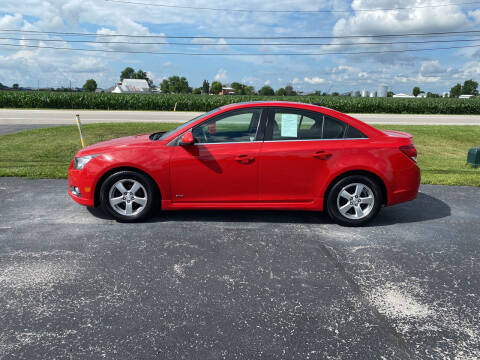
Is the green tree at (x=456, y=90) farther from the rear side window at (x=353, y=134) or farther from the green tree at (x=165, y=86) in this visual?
the rear side window at (x=353, y=134)

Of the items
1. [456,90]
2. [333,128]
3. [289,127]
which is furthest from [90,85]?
[333,128]

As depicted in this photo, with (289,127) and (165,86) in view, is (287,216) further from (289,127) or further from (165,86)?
(165,86)

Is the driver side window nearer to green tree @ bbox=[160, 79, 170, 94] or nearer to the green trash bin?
the green trash bin

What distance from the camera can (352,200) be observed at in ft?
16.1

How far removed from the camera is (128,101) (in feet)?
132

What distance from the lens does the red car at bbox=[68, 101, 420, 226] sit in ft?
15.8

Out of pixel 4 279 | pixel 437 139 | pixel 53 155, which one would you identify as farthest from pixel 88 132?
pixel 437 139

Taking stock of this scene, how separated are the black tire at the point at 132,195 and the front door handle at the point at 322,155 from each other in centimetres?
217

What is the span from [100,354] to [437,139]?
1808cm

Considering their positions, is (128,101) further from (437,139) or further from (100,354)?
(100,354)

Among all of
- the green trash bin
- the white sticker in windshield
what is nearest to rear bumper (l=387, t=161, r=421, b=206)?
the white sticker in windshield

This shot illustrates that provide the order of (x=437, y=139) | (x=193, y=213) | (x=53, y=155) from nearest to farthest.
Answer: (x=193, y=213) < (x=53, y=155) < (x=437, y=139)

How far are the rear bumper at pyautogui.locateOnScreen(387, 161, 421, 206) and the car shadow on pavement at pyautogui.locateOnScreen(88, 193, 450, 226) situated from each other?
17.4 inches

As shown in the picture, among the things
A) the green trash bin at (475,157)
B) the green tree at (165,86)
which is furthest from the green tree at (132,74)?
the green trash bin at (475,157)
